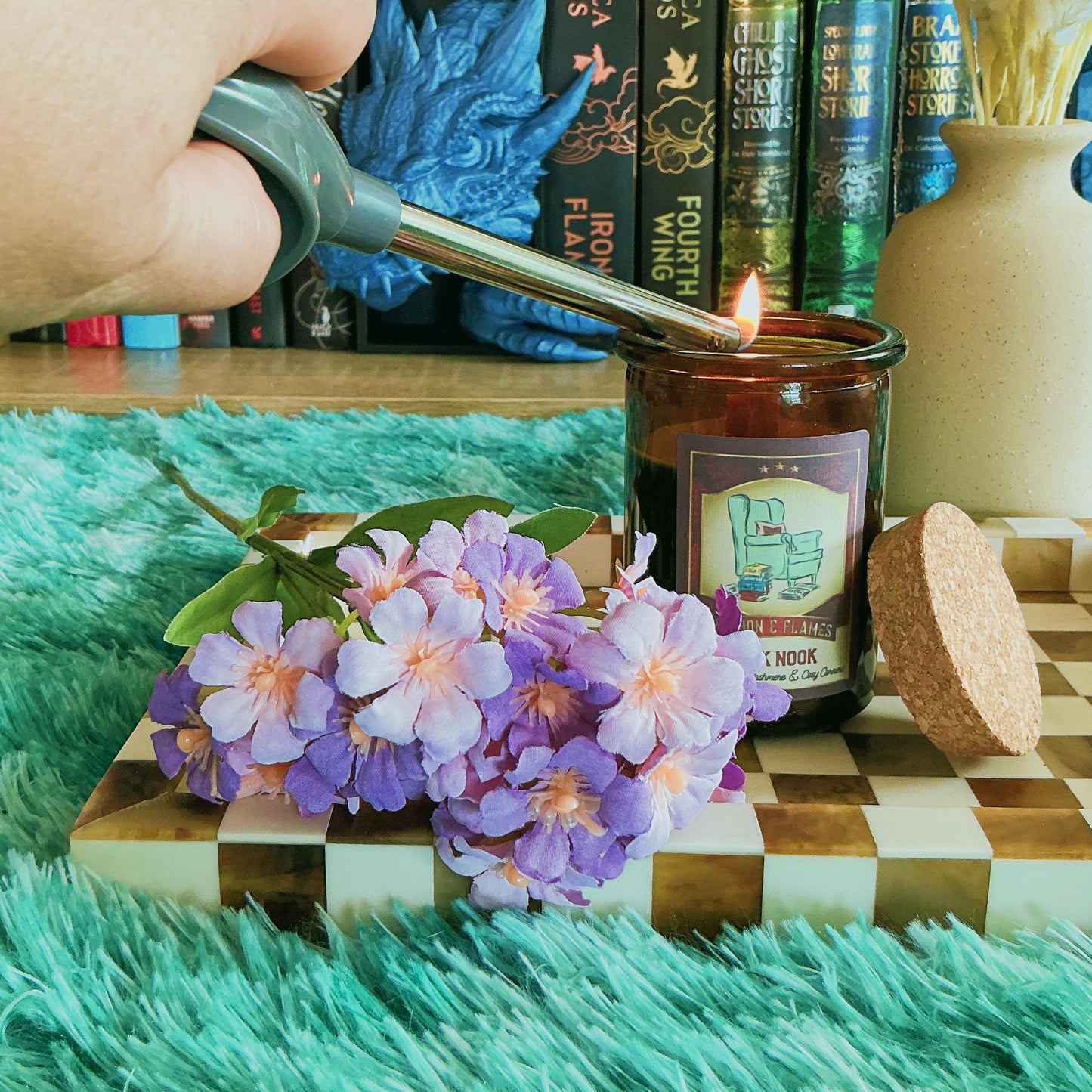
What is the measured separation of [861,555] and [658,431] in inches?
3.3

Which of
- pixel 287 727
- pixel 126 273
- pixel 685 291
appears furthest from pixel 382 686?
pixel 685 291

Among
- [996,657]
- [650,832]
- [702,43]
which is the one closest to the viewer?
[650,832]

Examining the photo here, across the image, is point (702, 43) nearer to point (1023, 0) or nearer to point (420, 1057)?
point (1023, 0)

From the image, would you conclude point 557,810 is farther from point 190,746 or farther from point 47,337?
point 47,337

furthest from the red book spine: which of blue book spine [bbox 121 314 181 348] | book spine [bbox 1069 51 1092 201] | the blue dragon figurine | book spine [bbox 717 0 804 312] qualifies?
book spine [bbox 1069 51 1092 201]

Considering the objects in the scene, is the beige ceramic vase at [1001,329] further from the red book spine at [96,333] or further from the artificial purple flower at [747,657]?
the red book spine at [96,333]

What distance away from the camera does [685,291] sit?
1.14 meters

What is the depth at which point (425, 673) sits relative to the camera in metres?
0.36

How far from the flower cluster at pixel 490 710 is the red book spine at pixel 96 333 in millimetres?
918

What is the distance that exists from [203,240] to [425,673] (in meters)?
0.13

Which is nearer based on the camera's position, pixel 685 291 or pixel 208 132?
pixel 208 132

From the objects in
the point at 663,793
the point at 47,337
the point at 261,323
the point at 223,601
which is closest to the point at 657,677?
the point at 663,793

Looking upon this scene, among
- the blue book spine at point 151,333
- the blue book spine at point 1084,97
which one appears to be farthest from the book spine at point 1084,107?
the blue book spine at point 151,333

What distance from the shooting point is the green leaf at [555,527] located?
0.43m
